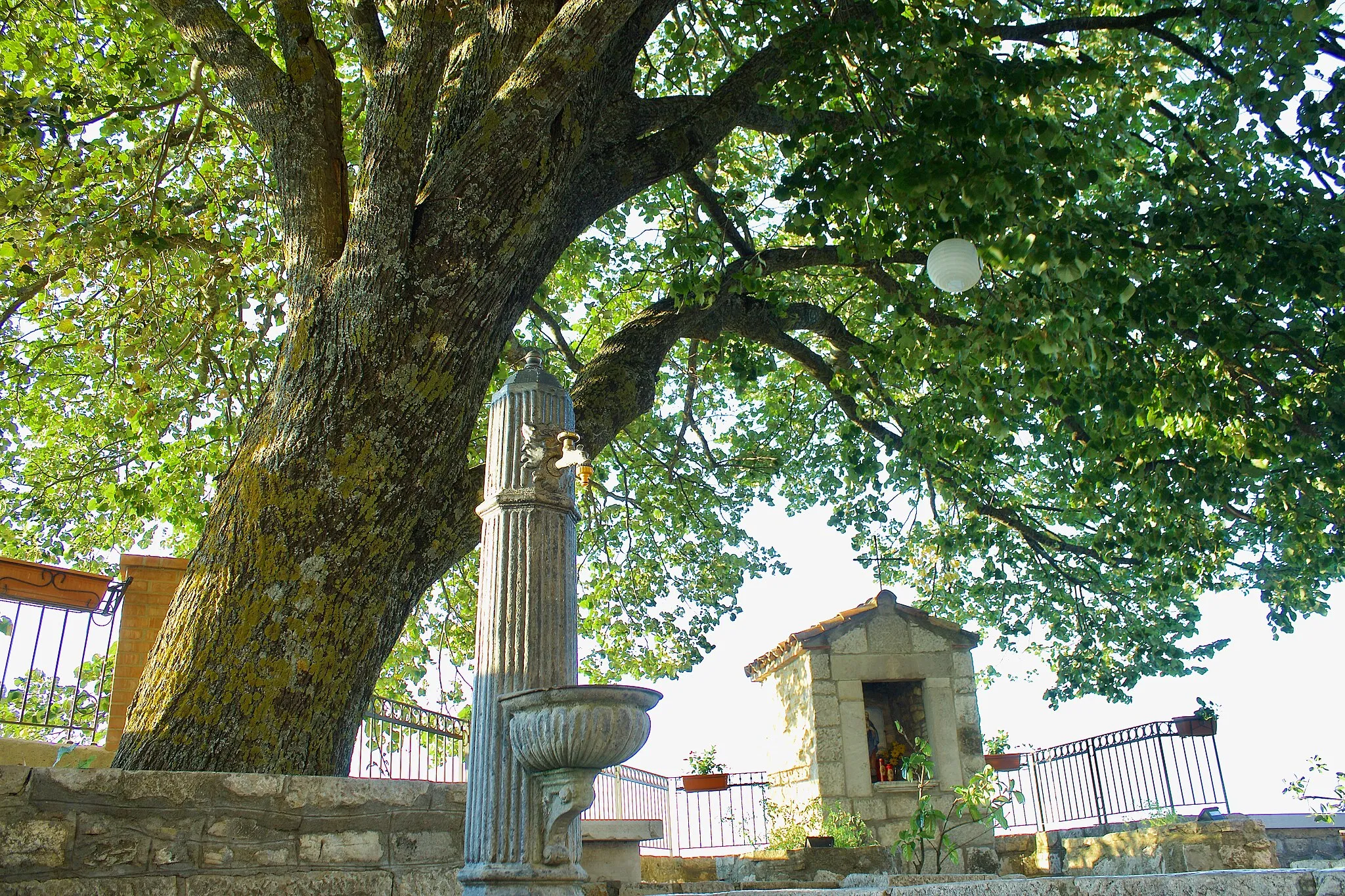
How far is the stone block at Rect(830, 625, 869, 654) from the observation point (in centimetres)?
1031

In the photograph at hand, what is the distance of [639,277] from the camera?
10445 millimetres

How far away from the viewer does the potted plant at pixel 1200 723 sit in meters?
8.92

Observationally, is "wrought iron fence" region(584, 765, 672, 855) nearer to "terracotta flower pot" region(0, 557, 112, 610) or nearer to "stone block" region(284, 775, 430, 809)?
"terracotta flower pot" region(0, 557, 112, 610)

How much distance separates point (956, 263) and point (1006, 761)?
8.69 m

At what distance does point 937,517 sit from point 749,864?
12.3 feet

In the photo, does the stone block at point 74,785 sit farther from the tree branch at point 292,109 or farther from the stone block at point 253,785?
the tree branch at point 292,109

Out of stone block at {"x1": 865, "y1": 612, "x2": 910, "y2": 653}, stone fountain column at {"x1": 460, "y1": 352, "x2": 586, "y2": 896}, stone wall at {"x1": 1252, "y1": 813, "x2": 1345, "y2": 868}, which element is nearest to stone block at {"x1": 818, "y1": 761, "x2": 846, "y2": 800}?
stone block at {"x1": 865, "y1": 612, "x2": 910, "y2": 653}

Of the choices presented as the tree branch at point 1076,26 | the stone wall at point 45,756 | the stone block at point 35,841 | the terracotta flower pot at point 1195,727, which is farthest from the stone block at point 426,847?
the terracotta flower pot at point 1195,727

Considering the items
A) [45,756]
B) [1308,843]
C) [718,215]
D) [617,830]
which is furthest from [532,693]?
[1308,843]

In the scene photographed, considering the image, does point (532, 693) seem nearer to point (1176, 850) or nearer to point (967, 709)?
point (1176, 850)

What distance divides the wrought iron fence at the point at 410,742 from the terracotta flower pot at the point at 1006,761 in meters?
6.66

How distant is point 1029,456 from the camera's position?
8805 mm

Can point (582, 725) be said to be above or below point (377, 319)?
below

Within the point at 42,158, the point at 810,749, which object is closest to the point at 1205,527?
the point at 810,749
